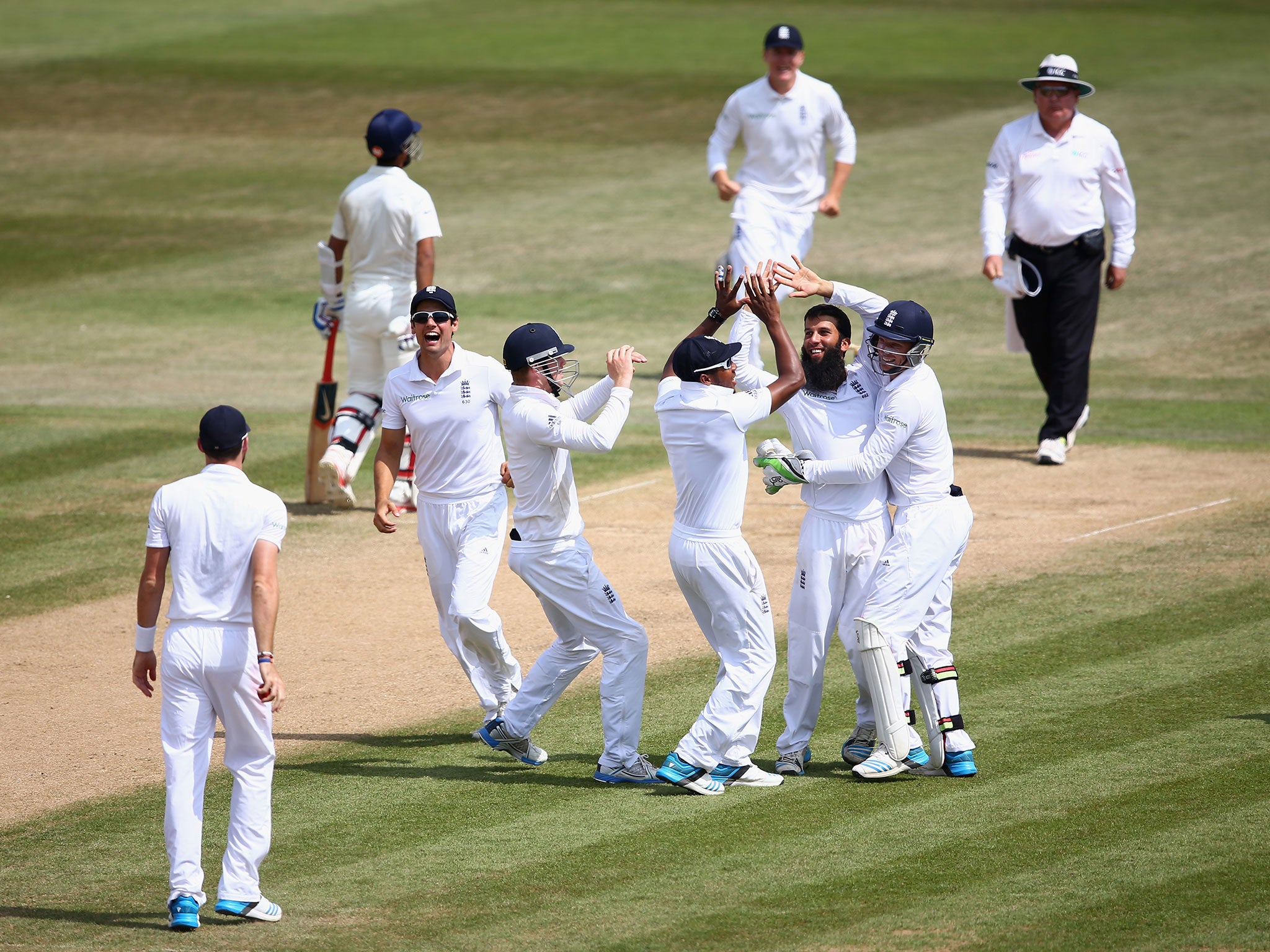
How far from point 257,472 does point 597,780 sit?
7.02 m

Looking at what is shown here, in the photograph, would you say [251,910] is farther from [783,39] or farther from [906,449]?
[783,39]

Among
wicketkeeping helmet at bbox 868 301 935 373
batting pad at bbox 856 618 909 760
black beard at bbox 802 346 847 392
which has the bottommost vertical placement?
batting pad at bbox 856 618 909 760

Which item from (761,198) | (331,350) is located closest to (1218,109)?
(761,198)

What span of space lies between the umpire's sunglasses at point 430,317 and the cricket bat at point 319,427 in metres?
4.51

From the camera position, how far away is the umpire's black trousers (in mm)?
13992

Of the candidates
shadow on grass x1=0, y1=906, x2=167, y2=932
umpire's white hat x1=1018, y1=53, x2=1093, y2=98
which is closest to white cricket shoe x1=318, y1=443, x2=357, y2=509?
shadow on grass x1=0, y1=906, x2=167, y2=932

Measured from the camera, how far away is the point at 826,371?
834cm

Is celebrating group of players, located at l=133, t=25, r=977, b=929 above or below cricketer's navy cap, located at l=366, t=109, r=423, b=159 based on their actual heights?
below

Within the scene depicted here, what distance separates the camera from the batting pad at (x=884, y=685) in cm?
791

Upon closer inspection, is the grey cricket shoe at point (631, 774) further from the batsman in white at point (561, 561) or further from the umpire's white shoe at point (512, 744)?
the umpire's white shoe at point (512, 744)

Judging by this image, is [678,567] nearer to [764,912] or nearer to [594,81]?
[764,912]

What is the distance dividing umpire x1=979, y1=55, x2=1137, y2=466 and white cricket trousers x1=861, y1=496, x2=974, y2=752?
589cm

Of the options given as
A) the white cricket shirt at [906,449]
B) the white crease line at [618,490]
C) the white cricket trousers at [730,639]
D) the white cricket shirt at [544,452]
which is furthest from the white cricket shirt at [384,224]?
the white cricket trousers at [730,639]

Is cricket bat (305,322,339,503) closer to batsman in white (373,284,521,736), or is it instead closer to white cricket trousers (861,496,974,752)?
batsman in white (373,284,521,736)
